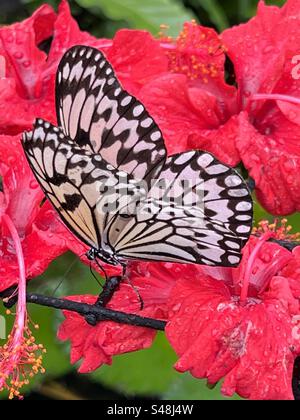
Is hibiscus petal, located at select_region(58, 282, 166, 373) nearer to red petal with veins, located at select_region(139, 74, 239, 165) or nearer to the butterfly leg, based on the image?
the butterfly leg

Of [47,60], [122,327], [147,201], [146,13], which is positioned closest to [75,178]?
[147,201]

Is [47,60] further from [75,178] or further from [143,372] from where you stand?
[143,372]

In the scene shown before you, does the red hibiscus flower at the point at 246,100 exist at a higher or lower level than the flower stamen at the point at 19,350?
higher

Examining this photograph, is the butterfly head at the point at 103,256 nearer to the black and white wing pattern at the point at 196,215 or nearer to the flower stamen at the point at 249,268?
the black and white wing pattern at the point at 196,215

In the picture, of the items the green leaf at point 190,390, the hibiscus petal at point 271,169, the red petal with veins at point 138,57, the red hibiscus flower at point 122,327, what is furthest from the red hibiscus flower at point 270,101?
the green leaf at point 190,390

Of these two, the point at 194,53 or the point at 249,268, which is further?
the point at 194,53

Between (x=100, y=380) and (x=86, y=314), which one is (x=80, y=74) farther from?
(x=100, y=380)
